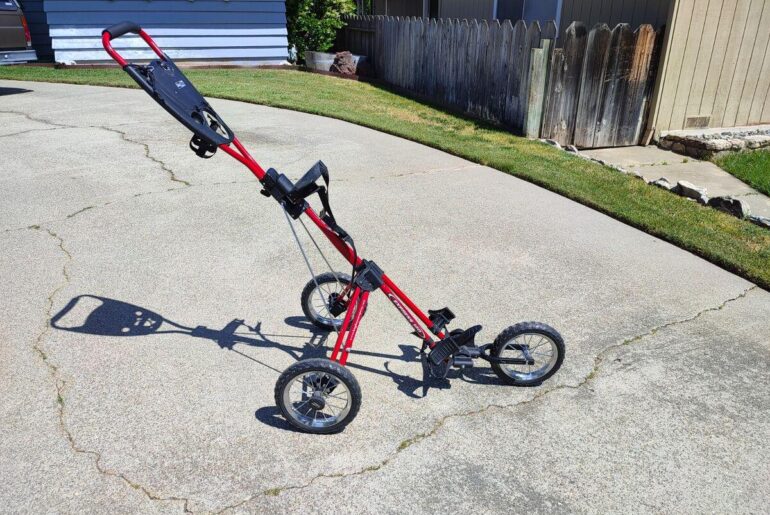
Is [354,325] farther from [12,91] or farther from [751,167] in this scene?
[12,91]

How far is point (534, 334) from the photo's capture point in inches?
146

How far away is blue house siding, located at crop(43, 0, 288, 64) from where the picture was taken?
14.4 meters

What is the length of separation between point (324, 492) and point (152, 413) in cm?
115

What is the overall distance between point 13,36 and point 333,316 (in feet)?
37.0

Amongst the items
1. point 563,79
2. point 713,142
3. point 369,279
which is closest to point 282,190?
point 369,279

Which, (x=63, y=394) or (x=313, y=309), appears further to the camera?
(x=313, y=309)

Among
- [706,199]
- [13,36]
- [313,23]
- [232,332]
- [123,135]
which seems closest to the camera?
[232,332]

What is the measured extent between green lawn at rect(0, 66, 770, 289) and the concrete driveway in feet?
1.10

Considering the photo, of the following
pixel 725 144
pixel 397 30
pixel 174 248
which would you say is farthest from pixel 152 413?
pixel 397 30

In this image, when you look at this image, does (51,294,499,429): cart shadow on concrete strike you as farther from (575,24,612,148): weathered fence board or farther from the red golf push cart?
(575,24,612,148): weathered fence board

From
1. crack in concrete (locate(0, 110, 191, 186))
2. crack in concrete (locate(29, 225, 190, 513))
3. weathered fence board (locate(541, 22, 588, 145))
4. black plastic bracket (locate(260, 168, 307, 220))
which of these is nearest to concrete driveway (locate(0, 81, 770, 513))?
crack in concrete (locate(29, 225, 190, 513))

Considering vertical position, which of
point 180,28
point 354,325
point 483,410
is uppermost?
point 180,28

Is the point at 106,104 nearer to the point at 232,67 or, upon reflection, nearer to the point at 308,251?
the point at 232,67

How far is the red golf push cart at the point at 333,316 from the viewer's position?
3227 mm
